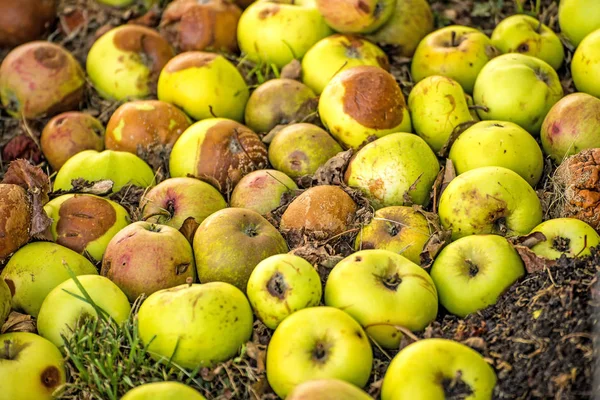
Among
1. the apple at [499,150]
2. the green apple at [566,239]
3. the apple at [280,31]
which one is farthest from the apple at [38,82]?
the green apple at [566,239]

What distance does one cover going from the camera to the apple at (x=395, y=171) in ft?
10.4

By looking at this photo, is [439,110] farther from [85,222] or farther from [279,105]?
[85,222]

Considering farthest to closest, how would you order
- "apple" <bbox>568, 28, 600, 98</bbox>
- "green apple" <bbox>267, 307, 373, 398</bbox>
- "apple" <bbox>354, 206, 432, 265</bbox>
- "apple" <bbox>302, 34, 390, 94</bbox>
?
"apple" <bbox>302, 34, 390, 94</bbox> → "apple" <bbox>568, 28, 600, 98</bbox> → "apple" <bbox>354, 206, 432, 265</bbox> → "green apple" <bbox>267, 307, 373, 398</bbox>

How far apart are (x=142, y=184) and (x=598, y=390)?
2217 mm

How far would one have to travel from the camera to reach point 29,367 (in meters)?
2.41

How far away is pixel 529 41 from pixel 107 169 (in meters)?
2.33

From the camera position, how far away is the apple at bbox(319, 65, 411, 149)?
11.3 ft

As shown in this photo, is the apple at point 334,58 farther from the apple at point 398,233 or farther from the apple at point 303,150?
the apple at point 398,233

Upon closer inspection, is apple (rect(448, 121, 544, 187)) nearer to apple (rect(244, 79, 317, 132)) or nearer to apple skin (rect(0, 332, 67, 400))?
apple (rect(244, 79, 317, 132))

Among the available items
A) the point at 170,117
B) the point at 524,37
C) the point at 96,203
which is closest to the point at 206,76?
the point at 170,117

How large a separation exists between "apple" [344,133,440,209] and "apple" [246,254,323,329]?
75cm

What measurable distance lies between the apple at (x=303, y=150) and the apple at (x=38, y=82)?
1.41 meters

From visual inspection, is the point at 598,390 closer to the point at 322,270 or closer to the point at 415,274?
the point at 415,274

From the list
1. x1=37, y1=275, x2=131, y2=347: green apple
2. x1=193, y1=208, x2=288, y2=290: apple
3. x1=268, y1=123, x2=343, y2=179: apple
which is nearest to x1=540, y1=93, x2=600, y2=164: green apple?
x1=268, y1=123, x2=343, y2=179: apple
